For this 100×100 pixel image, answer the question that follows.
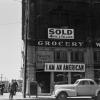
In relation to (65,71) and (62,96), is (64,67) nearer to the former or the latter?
(65,71)

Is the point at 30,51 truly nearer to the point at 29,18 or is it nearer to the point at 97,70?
the point at 29,18

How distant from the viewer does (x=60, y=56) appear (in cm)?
4281

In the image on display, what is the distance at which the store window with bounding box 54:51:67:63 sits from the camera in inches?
1682

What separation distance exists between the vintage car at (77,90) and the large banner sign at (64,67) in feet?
40.6

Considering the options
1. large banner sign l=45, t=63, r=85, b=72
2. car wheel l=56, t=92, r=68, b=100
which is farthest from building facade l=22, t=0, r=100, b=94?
car wheel l=56, t=92, r=68, b=100

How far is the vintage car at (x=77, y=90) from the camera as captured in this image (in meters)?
29.1

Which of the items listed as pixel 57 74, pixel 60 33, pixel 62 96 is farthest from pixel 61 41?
pixel 62 96

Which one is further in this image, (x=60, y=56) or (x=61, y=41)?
(x=60, y=56)

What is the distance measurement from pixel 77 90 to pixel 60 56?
1383 centimetres

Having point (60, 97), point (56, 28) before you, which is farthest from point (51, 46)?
point (60, 97)

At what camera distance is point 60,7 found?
44.1 meters

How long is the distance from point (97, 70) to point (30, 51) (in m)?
8.99

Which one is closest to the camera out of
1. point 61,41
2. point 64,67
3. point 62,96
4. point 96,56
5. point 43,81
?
point 62,96

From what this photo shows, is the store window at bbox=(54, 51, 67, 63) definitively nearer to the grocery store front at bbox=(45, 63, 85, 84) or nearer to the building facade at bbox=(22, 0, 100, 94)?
the building facade at bbox=(22, 0, 100, 94)
